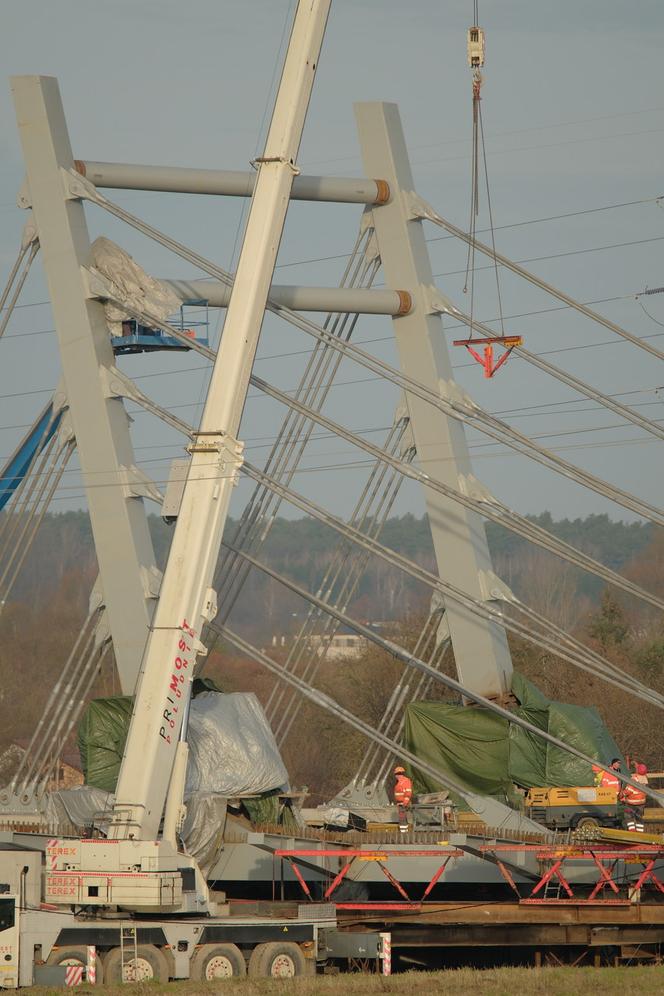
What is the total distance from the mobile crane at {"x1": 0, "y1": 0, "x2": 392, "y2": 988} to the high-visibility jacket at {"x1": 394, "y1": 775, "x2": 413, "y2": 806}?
20.3 ft

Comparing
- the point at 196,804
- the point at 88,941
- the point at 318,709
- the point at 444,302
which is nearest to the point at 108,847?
the point at 88,941

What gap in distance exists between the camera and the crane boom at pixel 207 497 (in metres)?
24.8

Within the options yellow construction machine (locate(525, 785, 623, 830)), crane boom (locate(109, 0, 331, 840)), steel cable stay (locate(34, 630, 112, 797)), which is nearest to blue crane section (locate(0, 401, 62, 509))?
steel cable stay (locate(34, 630, 112, 797))

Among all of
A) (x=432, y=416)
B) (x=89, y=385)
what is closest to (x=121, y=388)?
(x=89, y=385)

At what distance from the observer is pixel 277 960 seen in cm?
2492

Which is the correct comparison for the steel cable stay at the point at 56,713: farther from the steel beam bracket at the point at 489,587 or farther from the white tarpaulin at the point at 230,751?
the steel beam bracket at the point at 489,587

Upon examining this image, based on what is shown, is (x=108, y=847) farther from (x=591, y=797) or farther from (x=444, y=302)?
(x=444, y=302)

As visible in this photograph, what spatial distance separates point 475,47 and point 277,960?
60.9 ft

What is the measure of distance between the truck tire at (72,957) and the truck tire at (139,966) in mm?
118

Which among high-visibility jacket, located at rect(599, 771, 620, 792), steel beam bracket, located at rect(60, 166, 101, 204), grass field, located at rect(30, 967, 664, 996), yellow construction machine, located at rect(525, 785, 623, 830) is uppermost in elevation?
steel beam bracket, located at rect(60, 166, 101, 204)

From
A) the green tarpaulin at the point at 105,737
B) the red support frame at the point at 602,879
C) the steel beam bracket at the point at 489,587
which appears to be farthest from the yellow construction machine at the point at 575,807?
the green tarpaulin at the point at 105,737

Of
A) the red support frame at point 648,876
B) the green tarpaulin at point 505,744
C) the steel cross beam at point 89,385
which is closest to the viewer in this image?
the red support frame at point 648,876

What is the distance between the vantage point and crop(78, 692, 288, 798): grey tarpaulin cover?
29.9 m

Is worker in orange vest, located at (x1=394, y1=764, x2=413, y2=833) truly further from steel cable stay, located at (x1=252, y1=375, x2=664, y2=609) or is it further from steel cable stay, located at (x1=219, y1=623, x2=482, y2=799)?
steel cable stay, located at (x1=252, y1=375, x2=664, y2=609)
